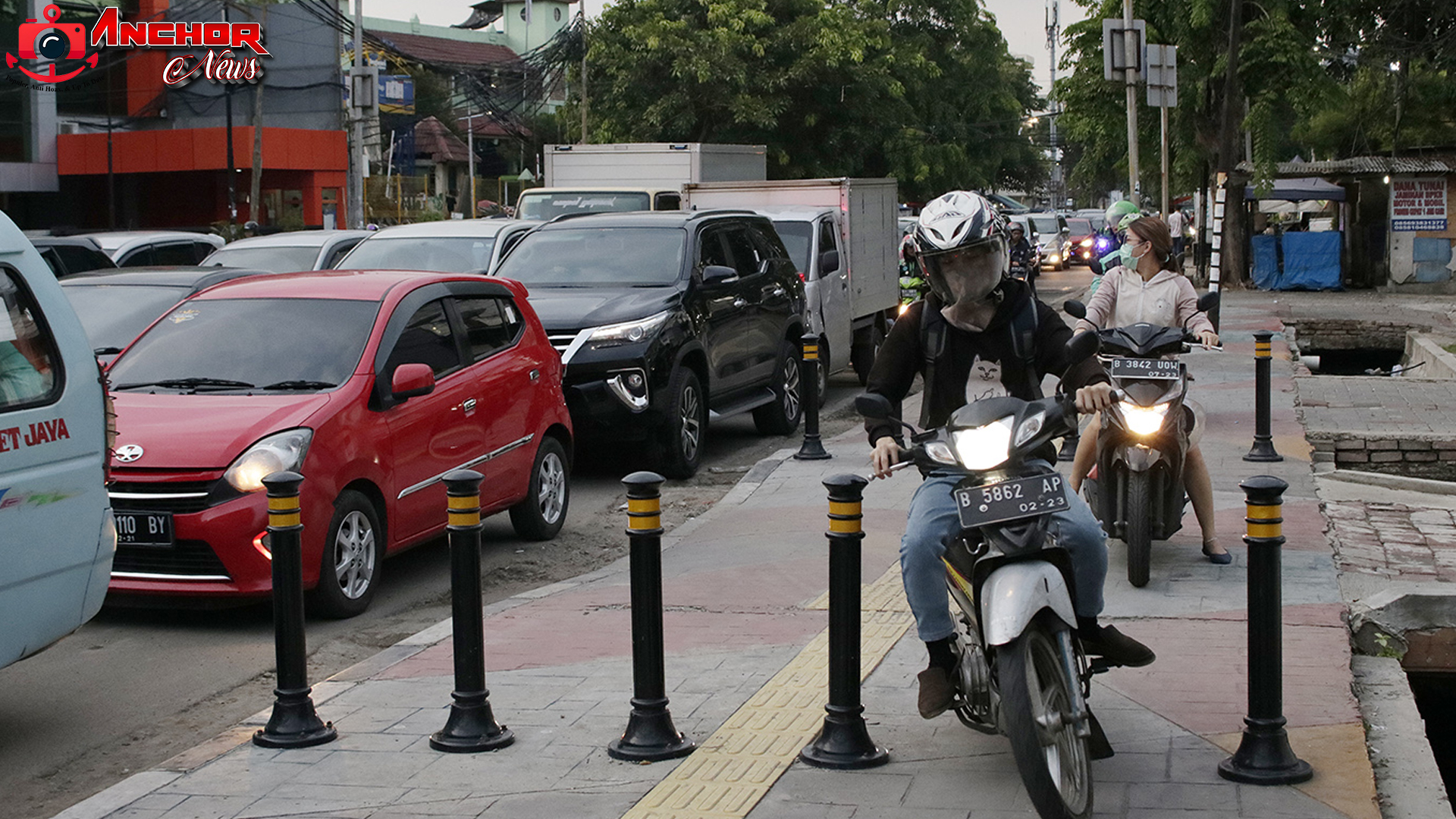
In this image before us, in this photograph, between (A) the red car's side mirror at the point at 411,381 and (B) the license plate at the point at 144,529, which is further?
(A) the red car's side mirror at the point at 411,381

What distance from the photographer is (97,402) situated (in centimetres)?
577

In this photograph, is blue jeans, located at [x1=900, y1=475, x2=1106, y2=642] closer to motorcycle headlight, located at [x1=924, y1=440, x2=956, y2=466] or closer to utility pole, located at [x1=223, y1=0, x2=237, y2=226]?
motorcycle headlight, located at [x1=924, y1=440, x2=956, y2=466]

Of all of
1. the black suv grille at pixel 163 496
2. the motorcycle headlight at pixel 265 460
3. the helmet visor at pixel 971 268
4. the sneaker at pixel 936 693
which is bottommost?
the sneaker at pixel 936 693

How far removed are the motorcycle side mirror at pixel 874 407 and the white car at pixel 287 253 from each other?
36.8ft

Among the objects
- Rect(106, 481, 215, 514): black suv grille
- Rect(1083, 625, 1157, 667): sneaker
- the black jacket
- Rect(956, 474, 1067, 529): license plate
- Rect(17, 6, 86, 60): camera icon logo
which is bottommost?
Rect(1083, 625, 1157, 667): sneaker

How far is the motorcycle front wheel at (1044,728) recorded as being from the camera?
13.4 ft

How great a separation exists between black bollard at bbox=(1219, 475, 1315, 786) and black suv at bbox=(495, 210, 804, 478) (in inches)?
265

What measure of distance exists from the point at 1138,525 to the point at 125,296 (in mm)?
7415

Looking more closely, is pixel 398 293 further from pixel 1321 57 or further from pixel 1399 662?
pixel 1321 57

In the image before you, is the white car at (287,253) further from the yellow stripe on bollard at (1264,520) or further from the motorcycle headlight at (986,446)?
the yellow stripe on bollard at (1264,520)

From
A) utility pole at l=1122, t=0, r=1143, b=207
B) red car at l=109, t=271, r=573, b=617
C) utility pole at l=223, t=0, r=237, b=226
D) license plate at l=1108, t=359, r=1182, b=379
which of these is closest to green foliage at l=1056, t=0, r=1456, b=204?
utility pole at l=1122, t=0, r=1143, b=207

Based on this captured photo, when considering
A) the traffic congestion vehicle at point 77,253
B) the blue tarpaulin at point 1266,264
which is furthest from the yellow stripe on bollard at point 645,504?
the blue tarpaulin at point 1266,264

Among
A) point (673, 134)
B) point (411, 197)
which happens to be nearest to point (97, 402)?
point (673, 134)

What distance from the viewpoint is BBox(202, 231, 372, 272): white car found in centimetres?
1534
